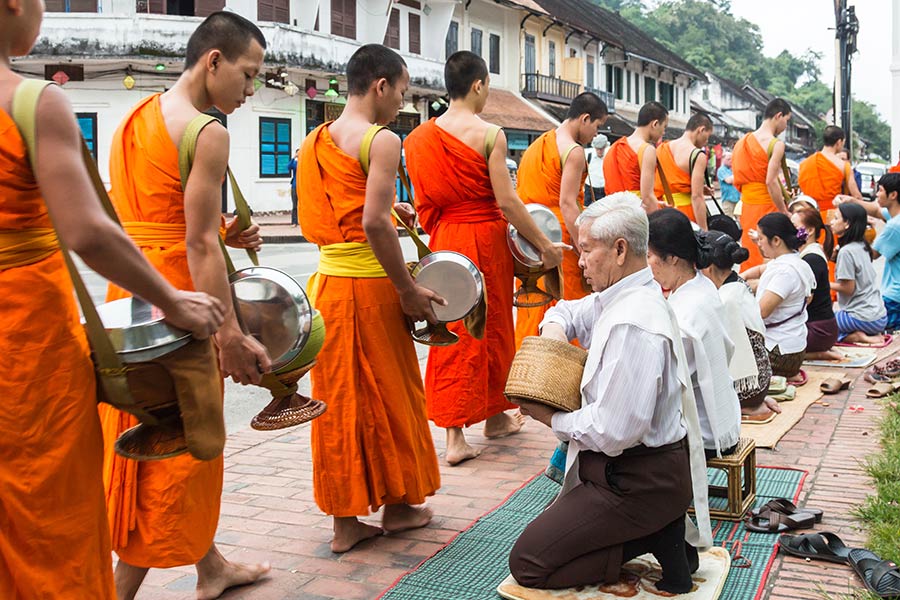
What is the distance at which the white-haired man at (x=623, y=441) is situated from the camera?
128 inches

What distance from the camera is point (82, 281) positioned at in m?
2.38

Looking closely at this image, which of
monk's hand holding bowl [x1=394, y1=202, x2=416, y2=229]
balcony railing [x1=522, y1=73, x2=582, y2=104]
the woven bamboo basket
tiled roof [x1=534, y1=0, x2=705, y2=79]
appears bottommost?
the woven bamboo basket

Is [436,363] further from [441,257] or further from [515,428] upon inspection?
[441,257]

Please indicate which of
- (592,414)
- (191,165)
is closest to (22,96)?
(191,165)

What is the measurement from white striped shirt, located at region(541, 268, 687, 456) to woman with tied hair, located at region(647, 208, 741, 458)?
53 centimetres

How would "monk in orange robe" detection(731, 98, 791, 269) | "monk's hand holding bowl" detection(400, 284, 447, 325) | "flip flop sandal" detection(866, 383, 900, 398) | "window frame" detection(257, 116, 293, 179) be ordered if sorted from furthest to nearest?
"window frame" detection(257, 116, 293, 179), "monk in orange robe" detection(731, 98, 791, 269), "flip flop sandal" detection(866, 383, 900, 398), "monk's hand holding bowl" detection(400, 284, 447, 325)

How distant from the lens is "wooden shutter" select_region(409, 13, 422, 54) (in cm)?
3119

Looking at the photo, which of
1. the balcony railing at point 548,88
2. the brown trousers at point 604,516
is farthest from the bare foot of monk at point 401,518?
the balcony railing at point 548,88

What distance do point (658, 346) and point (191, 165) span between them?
165 centimetres

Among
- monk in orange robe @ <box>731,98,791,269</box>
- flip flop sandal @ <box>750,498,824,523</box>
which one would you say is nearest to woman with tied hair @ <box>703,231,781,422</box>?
flip flop sandal @ <box>750,498,824,523</box>

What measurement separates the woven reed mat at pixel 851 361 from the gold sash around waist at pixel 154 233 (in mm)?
5854

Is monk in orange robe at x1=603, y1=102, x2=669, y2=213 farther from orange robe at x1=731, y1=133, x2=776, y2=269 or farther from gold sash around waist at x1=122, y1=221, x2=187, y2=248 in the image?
gold sash around waist at x1=122, y1=221, x2=187, y2=248

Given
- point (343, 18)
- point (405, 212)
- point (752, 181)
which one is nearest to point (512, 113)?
point (343, 18)

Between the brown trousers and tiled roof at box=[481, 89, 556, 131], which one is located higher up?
tiled roof at box=[481, 89, 556, 131]
